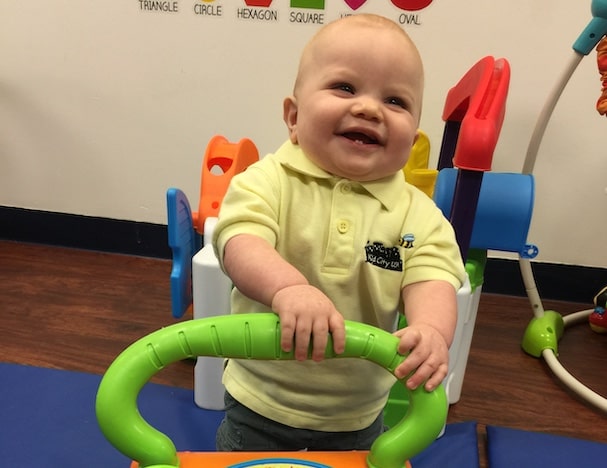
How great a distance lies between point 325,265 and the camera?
21.7 inches

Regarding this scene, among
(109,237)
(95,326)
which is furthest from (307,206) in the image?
(109,237)

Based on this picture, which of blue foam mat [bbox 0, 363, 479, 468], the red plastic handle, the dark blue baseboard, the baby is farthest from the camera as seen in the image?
the dark blue baseboard

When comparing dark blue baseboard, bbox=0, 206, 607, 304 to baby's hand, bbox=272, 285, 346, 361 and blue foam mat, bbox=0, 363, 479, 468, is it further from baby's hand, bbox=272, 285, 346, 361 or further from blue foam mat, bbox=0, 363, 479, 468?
baby's hand, bbox=272, 285, 346, 361

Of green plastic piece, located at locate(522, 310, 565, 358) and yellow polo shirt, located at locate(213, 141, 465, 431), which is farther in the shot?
green plastic piece, located at locate(522, 310, 565, 358)

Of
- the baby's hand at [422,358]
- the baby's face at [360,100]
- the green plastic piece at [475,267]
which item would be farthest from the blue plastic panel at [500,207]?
the baby's hand at [422,358]

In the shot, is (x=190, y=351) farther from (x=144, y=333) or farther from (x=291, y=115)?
(x=144, y=333)

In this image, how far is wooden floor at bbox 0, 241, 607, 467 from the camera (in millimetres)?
1058

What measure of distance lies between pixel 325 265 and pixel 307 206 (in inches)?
2.3

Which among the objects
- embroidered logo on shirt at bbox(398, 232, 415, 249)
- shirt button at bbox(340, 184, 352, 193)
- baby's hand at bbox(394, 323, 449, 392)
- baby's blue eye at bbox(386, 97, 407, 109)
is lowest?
baby's hand at bbox(394, 323, 449, 392)

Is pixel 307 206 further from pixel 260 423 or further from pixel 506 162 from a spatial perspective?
pixel 506 162

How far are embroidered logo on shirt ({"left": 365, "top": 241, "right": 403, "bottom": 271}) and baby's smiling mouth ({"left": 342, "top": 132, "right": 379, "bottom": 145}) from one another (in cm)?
9

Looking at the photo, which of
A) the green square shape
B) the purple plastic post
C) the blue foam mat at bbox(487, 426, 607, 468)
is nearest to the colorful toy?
the blue foam mat at bbox(487, 426, 607, 468)

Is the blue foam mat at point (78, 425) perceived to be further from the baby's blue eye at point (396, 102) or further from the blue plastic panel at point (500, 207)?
the baby's blue eye at point (396, 102)

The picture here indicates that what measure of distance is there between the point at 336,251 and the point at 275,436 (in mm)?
213
